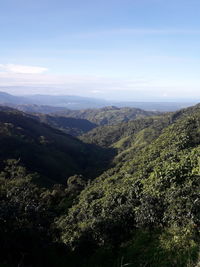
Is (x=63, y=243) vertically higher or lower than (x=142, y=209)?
lower

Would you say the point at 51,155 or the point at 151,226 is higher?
the point at 151,226

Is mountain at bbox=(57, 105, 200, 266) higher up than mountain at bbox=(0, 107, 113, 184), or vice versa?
mountain at bbox=(57, 105, 200, 266)

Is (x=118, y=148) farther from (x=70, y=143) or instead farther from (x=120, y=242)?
(x=120, y=242)

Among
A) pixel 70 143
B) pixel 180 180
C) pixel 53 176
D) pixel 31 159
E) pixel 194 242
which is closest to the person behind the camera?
pixel 194 242

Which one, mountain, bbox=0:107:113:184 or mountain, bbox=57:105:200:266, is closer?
mountain, bbox=57:105:200:266

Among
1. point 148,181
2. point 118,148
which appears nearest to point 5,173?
point 148,181

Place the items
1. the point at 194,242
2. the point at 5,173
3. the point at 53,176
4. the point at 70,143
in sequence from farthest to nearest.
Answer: the point at 70,143, the point at 53,176, the point at 5,173, the point at 194,242

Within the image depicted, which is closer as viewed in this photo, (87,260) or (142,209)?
(87,260)

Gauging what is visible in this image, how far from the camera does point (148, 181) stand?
123 feet

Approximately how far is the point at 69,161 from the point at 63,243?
97.6 m

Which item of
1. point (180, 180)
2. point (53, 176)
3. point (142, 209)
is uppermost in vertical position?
point (180, 180)

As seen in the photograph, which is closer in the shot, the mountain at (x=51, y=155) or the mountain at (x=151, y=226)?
the mountain at (x=151, y=226)

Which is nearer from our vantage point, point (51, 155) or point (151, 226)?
point (151, 226)

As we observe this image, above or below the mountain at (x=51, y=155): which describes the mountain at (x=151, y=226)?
above
